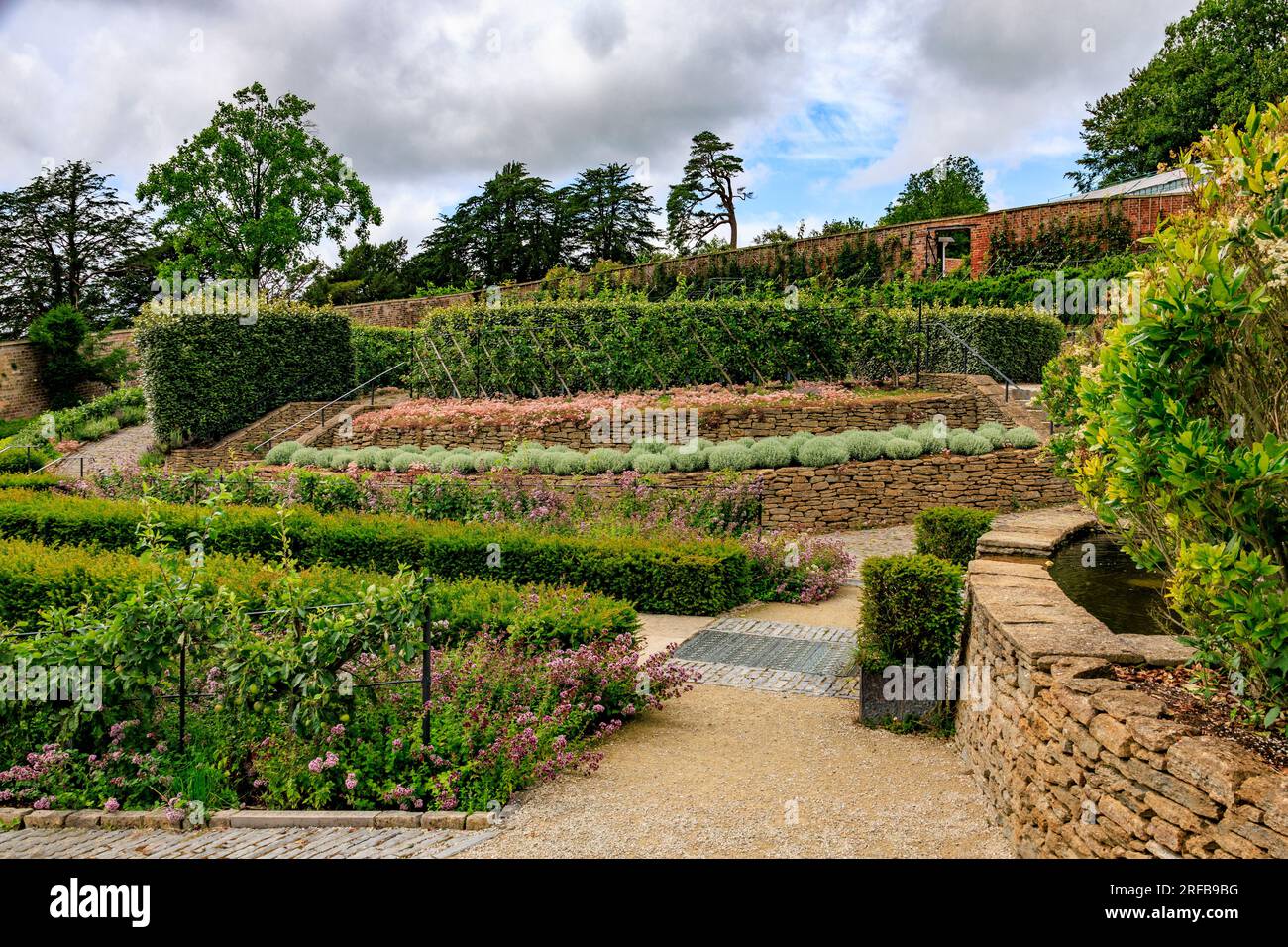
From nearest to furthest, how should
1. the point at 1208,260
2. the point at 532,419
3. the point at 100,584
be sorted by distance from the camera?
1. the point at 1208,260
2. the point at 100,584
3. the point at 532,419

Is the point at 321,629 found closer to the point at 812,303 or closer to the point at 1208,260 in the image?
the point at 1208,260

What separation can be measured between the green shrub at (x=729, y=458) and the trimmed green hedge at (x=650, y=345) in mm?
5026

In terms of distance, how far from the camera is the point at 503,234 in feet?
144

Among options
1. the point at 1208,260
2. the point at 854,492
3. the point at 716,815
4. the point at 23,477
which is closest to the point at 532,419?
the point at 854,492

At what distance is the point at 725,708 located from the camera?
244 inches

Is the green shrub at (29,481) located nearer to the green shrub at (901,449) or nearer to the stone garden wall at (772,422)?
the stone garden wall at (772,422)

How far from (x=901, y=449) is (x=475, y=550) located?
23.1ft

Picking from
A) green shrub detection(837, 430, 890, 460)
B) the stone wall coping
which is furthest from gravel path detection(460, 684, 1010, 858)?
green shrub detection(837, 430, 890, 460)

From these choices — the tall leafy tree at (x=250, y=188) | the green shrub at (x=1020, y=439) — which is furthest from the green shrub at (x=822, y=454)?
the tall leafy tree at (x=250, y=188)

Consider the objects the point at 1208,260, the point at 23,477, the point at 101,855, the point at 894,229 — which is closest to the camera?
the point at 1208,260

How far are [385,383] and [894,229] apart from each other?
56.9 ft

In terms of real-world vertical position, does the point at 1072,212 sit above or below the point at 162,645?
above

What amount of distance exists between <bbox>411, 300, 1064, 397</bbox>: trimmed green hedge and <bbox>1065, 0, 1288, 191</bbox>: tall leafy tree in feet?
63.8

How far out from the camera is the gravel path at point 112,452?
18.4 m
